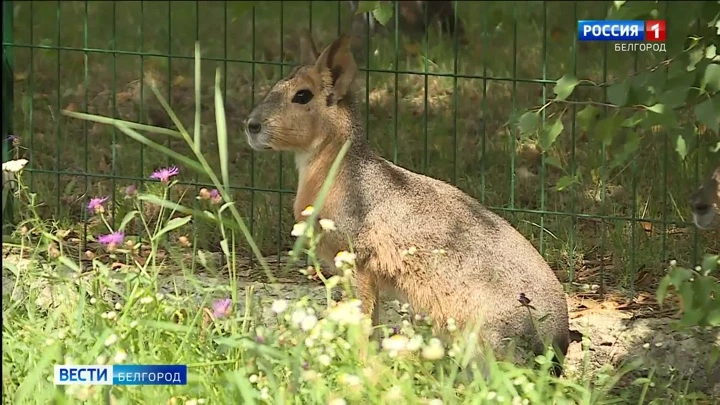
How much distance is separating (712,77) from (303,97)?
1.68m

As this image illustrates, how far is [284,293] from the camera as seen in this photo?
212 inches

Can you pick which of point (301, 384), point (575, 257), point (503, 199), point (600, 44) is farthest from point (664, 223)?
point (600, 44)

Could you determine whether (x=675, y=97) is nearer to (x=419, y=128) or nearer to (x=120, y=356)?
(x=120, y=356)

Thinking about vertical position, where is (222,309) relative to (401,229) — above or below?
below

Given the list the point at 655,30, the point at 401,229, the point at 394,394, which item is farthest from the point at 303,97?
the point at 394,394

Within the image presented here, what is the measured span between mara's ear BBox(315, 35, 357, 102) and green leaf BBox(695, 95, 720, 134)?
152 centimetres

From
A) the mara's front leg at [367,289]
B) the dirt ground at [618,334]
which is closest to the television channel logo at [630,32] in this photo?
the dirt ground at [618,334]

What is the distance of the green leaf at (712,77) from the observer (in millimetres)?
3688

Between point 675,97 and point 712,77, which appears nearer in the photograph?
point 675,97

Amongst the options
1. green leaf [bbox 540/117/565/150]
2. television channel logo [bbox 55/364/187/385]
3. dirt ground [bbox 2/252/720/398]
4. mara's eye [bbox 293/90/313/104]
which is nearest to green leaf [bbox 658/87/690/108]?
green leaf [bbox 540/117/565/150]

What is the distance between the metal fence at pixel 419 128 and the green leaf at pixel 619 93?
0.72ft

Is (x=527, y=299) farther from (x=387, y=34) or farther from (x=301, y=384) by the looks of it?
(x=387, y=34)

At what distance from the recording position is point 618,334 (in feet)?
Answer: 16.9

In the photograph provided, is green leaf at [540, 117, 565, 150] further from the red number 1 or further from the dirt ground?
the dirt ground
